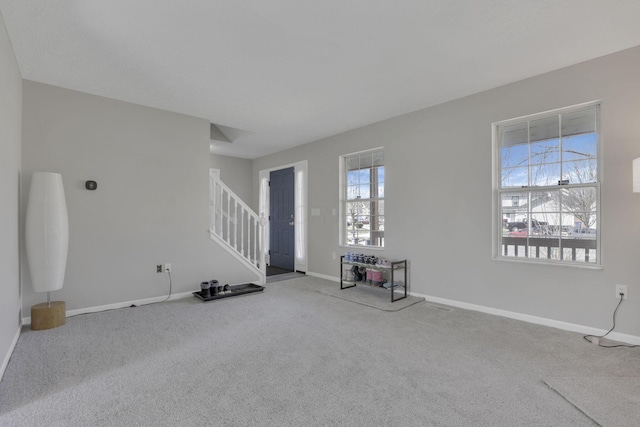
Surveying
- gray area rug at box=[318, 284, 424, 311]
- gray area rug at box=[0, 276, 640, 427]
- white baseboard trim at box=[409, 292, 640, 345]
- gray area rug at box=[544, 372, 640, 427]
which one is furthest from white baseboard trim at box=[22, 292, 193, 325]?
gray area rug at box=[544, 372, 640, 427]

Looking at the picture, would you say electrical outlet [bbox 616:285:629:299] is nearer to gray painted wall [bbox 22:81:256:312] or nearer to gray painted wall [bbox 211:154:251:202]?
gray painted wall [bbox 22:81:256:312]

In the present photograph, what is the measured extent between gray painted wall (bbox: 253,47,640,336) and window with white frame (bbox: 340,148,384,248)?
0.52ft

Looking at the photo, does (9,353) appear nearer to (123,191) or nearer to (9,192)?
(9,192)

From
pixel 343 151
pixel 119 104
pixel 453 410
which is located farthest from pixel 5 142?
pixel 343 151

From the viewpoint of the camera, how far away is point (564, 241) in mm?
3098

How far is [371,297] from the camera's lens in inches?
165

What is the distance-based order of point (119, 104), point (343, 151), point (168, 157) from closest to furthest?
point (119, 104), point (168, 157), point (343, 151)

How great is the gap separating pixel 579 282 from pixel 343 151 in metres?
3.49

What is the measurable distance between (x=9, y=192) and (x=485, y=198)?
4.51 metres

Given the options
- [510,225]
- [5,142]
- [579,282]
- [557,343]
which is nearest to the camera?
[5,142]

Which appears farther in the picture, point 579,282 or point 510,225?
point 510,225

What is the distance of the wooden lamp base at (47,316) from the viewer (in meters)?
2.97

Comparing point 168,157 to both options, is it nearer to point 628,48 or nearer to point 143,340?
point 143,340

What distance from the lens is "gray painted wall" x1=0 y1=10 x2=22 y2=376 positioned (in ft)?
7.23
